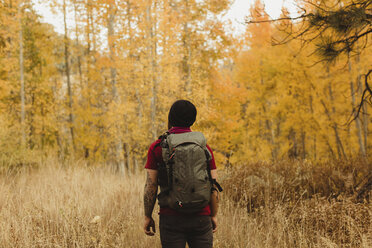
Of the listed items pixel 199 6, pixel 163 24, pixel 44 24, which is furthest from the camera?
pixel 44 24

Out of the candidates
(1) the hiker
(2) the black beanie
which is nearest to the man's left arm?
(1) the hiker

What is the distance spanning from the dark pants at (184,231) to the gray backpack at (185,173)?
105 mm

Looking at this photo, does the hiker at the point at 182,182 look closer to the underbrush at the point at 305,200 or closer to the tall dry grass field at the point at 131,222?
the tall dry grass field at the point at 131,222

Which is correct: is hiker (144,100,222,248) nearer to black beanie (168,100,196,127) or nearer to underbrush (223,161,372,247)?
black beanie (168,100,196,127)

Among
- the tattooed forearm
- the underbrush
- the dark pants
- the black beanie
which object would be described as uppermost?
the black beanie

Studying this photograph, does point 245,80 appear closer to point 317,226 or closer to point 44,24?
point 44,24

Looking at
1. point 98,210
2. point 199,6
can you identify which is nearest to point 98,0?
point 199,6

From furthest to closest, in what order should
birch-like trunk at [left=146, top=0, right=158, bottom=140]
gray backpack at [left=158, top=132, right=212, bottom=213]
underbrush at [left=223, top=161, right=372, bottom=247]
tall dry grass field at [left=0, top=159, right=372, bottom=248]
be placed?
birch-like trunk at [left=146, top=0, right=158, bottom=140]
underbrush at [left=223, top=161, right=372, bottom=247]
tall dry grass field at [left=0, top=159, right=372, bottom=248]
gray backpack at [left=158, top=132, right=212, bottom=213]

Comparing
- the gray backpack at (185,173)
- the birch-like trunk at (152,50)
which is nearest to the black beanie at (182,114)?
the gray backpack at (185,173)

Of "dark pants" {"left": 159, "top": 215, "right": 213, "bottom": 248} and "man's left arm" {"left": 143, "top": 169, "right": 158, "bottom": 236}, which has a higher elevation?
"man's left arm" {"left": 143, "top": 169, "right": 158, "bottom": 236}

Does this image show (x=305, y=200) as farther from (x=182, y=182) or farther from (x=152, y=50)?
(x=152, y=50)

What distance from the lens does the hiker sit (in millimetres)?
1887

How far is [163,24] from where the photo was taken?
987 centimetres

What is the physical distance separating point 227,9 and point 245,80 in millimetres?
5114
